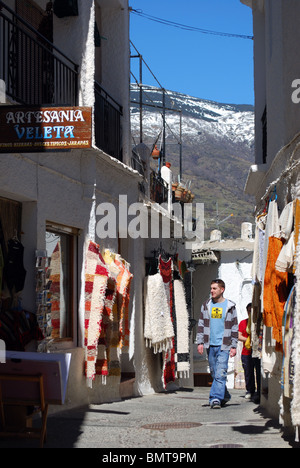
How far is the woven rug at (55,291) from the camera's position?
11844 millimetres

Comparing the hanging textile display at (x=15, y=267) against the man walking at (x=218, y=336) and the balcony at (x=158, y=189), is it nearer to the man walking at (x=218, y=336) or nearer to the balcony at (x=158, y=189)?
the man walking at (x=218, y=336)

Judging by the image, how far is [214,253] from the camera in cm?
2612

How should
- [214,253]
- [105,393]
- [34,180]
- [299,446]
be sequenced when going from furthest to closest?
1. [214,253]
2. [105,393]
3. [34,180]
4. [299,446]

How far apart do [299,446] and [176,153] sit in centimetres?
12790

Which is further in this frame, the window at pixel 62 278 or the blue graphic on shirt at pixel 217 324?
the blue graphic on shirt at pixel 217 324

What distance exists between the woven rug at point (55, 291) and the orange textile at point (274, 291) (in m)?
3.95

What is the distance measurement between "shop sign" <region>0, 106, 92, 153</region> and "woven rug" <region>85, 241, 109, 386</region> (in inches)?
198

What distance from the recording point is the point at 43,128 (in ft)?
25.3

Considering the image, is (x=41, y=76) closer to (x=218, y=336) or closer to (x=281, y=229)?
(x=218, y=336)

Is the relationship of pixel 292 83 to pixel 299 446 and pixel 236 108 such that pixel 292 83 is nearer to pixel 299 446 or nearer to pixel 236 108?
pixel 299 446

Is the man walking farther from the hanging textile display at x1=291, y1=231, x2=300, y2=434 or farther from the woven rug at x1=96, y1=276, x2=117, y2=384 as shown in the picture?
the hanging textile display at x1=291, y1=231, x2=300, y2=434

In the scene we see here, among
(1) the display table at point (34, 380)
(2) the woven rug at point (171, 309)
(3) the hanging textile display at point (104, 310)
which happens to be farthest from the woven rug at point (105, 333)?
(1) the display table at point (34, 380)

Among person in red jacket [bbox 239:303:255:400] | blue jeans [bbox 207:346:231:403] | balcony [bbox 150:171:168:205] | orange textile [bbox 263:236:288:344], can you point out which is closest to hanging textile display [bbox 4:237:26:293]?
orange textile [bbox 263:236:288:344]
